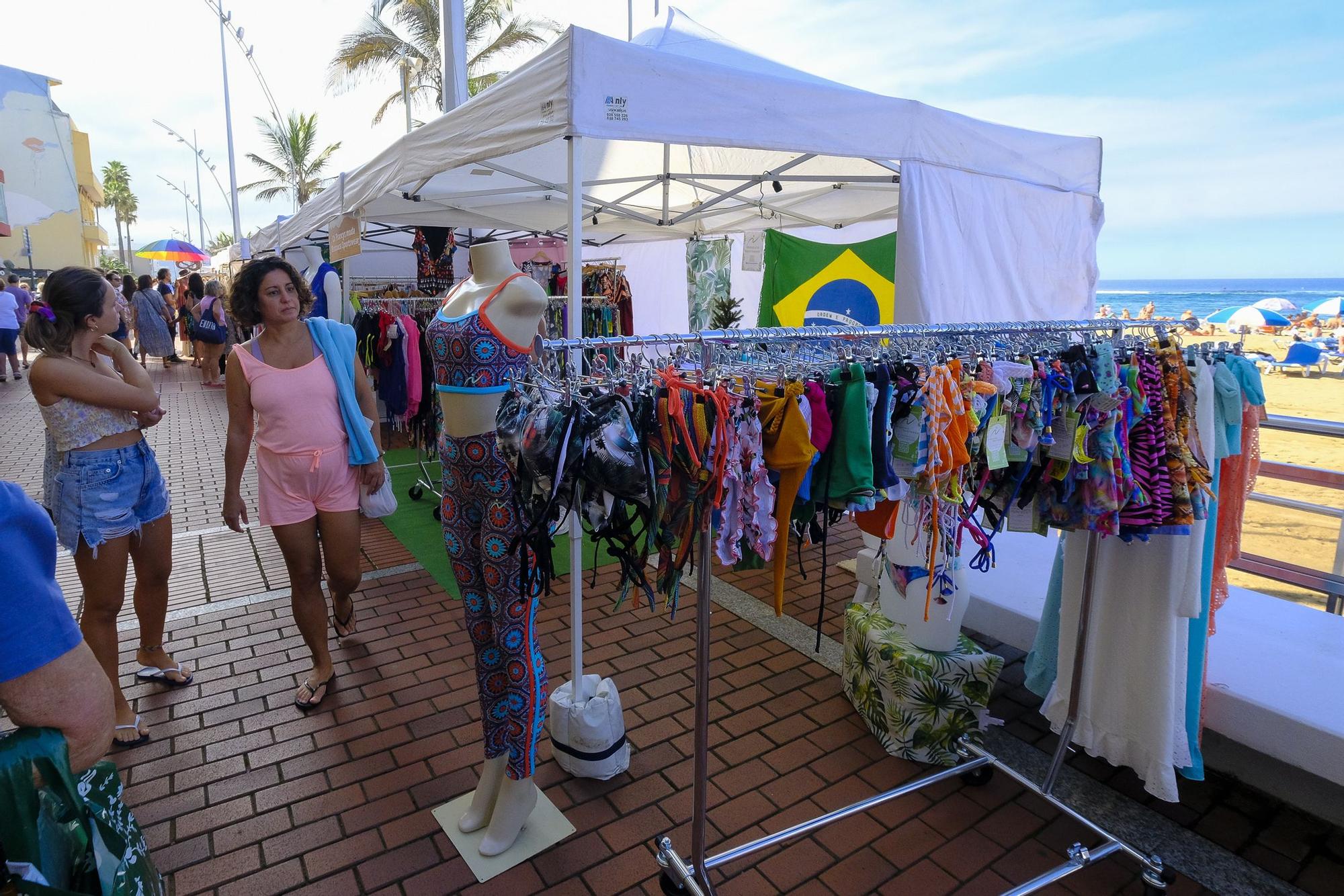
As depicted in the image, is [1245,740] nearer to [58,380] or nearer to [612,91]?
[612,91]

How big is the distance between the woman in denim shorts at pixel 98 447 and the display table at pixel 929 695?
2.80m

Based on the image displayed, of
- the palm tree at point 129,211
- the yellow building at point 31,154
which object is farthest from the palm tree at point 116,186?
the yellow building at point 31,154

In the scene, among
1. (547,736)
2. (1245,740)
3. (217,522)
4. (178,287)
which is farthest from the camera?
(178,287)

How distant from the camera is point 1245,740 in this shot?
233 centimetres

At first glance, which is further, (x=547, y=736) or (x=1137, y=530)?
(x=547, y=736)

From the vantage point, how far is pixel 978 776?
8.56ft

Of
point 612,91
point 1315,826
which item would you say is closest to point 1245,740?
point 1315,826

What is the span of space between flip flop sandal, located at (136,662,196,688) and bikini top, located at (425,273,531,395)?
7.67 ft

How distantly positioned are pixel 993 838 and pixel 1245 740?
2.89 ft

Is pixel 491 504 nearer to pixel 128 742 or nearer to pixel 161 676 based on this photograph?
pixel 128 742

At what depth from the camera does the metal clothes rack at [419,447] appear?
5.87 metres

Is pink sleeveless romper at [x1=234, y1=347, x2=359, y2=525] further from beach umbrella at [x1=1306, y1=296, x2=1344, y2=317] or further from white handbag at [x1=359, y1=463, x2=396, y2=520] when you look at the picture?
beach umbrella at [x1=1306, y1=296, x2=1344, y2=317]

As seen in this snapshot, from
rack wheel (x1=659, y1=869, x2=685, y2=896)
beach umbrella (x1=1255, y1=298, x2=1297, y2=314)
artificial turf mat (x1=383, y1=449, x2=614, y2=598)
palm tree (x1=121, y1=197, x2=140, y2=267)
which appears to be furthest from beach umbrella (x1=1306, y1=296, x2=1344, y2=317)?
palm tree (x1=121, y1=197, x2=140, y2=267)

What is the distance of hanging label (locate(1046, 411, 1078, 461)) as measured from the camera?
6.59 feet
